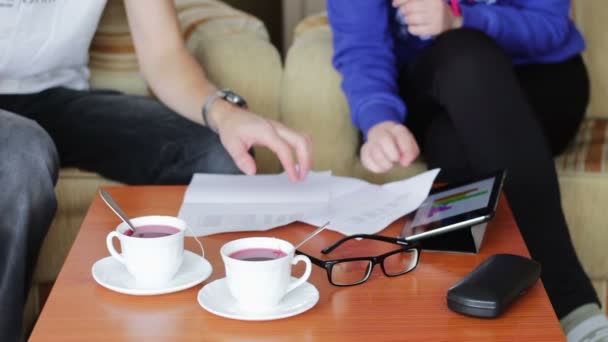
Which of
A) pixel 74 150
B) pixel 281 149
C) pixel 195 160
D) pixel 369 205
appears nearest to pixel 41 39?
pixel 74 150

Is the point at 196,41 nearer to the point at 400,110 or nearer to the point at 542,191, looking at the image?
the point at 400,110

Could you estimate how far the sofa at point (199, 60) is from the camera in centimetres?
159

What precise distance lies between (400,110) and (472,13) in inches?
8.8

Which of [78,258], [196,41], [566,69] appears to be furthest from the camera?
[196,41]

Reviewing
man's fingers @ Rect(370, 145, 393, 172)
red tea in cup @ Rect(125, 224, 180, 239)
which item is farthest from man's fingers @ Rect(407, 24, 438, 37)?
red tea in cup @ Rect(125, 224, 180, 239)

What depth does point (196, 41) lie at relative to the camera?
1844 millimetres

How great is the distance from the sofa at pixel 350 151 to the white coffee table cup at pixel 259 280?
0.82 meters

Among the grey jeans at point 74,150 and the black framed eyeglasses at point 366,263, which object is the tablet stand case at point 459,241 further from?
the grey jeans at point 74,150

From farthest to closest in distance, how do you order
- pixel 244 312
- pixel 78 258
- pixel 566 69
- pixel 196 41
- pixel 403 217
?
pixel 196 41 → pixel 566 69 → pixel 403 217 → pixel 78 258 → pixel 244 312

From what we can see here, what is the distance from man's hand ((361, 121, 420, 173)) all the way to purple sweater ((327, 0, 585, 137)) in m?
0.16

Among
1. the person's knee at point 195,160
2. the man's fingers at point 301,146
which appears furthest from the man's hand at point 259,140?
the person's knee at point 195,160

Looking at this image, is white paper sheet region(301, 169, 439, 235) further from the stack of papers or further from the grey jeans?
the grey jeans

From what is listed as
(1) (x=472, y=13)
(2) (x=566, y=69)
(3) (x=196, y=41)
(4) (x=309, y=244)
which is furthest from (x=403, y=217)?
(3) (x=196, y=41)

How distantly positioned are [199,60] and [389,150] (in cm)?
62
